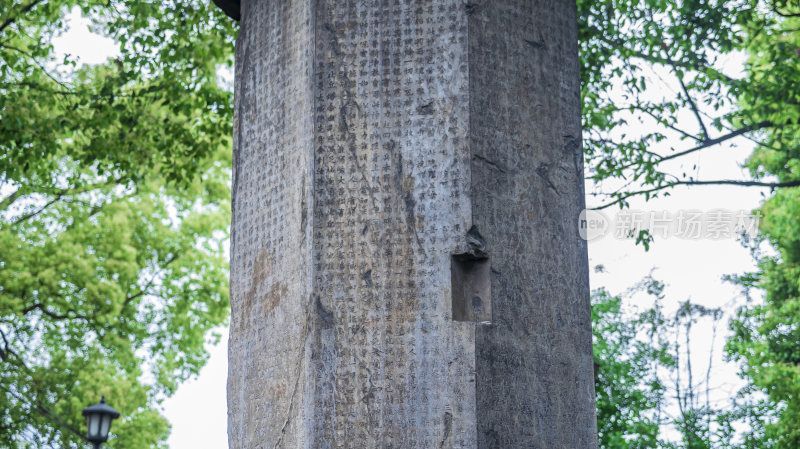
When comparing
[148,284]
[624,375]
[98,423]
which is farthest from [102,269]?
[624,375]

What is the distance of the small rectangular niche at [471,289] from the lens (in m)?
3.80

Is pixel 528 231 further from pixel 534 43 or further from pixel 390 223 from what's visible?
pixel 534 43

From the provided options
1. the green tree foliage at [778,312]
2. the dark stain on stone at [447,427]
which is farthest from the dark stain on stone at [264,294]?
the green tree foliage at [778,312]

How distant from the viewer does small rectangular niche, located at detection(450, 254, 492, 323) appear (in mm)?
3801

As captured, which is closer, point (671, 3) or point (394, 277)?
point (394, 277)

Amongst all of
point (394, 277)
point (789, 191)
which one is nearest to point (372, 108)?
point (394, 277)

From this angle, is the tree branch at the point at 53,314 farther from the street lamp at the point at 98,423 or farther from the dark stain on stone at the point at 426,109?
the dark stain on stone at the point at 426,109

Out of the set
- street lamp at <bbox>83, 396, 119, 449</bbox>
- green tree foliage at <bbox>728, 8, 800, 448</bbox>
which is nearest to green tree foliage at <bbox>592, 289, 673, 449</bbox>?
green tree foliage at <bbox>728, 8, 800, 448</bbox>

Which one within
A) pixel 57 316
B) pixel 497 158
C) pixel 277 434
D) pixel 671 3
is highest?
pixel 671 3

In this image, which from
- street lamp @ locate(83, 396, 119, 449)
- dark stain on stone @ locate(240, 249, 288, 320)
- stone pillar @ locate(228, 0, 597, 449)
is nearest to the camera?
stone pillar @ locate(228, 0, 597, 449)

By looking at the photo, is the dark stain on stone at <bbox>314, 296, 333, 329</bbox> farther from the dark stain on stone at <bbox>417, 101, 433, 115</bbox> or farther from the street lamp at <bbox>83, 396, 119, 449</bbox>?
the street lamp at <bbox>83, 396, 119, 449</bbox>

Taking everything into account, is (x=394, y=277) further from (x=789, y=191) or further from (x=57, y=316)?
(x=789, y=191)

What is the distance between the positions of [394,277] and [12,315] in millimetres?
8323

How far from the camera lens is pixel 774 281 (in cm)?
1208
